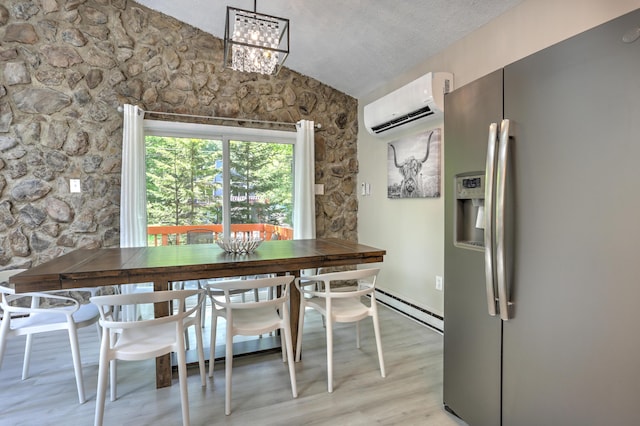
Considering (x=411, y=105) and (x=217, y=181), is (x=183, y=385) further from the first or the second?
(x=411, y=105)

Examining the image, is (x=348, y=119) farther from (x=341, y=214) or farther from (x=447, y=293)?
(x=447, y=293)

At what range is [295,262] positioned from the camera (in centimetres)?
215

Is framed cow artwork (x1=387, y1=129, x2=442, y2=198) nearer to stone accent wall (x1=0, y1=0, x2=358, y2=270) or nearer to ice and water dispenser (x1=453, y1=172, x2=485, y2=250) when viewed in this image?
ice and water dispenser (x1=453, y1=172, x2=485, y2=250)

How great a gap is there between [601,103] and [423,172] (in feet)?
6.55

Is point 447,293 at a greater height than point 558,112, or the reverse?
point 558,112

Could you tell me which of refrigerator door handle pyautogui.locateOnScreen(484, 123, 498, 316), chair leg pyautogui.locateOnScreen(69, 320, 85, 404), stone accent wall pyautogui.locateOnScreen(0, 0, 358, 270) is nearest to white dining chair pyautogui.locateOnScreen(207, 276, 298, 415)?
chair leg pyautogui.locateOnScreen(69, 320, 85, 404)

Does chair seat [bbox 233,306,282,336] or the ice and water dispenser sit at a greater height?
the ice and water dispenser

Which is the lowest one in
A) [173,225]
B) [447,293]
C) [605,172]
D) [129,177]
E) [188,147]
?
[447,293]

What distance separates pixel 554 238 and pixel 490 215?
0.79 ft

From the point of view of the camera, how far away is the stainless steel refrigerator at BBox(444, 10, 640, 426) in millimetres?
1048

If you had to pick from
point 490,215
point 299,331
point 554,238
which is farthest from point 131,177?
point 554,238

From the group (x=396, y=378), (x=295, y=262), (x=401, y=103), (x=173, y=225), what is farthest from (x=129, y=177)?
(x=396, y=378)

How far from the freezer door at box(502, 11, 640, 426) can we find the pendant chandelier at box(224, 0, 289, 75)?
4.26ft

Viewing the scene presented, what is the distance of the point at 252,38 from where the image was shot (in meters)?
1.93
